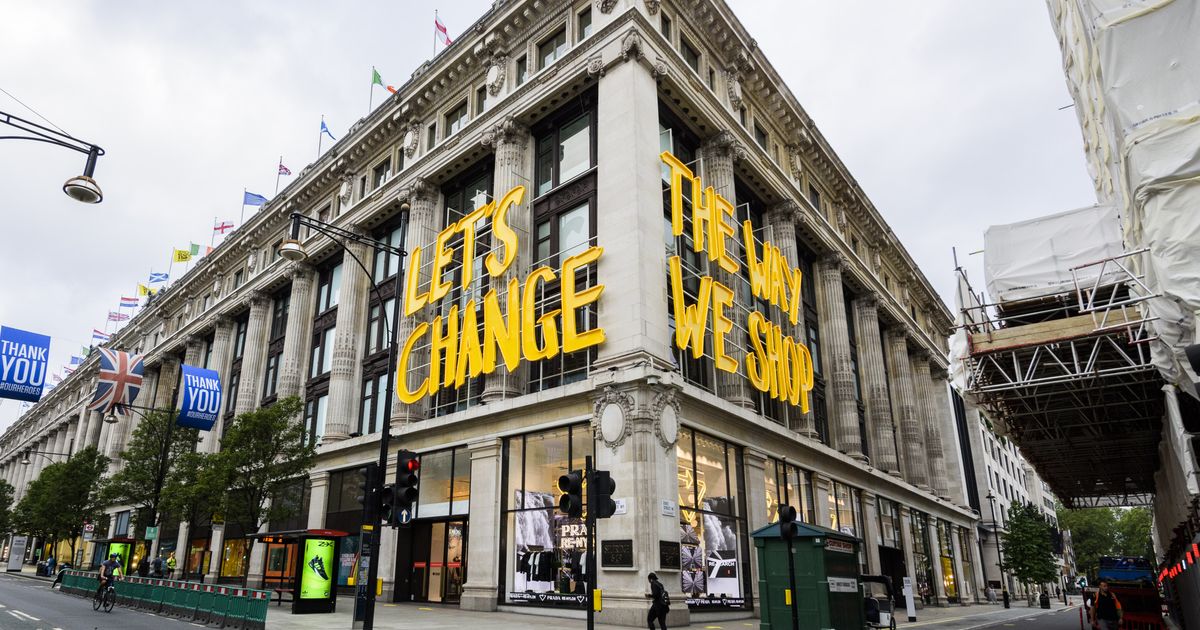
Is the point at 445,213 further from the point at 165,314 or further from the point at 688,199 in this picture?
the point at 165,314

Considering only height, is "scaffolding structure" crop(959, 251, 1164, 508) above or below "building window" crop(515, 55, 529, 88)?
below

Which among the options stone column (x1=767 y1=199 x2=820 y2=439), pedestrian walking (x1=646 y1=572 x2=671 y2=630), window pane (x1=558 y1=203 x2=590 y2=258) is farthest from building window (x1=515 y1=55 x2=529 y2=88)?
pedestrian walking (x1=646 y1=572 x2=671 y2=630)

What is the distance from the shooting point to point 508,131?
31.4 meters

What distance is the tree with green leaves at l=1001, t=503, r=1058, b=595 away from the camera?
56250 millimetres

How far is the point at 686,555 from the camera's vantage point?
23.6 meters

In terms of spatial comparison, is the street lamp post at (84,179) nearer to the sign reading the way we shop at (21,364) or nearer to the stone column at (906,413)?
the sign reading the way we shop at (21,364)

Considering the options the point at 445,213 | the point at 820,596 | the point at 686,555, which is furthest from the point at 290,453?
the point at 820,596

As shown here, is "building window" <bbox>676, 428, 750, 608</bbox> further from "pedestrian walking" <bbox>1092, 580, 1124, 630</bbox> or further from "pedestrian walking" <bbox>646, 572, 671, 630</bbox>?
"pedestrian walking" <bbox>1092, 580, 1124, 630</bbox>

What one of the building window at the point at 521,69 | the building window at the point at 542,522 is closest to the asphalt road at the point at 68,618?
the building window at the point at 542,522

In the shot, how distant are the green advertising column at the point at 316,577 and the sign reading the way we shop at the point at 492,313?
7910 mm

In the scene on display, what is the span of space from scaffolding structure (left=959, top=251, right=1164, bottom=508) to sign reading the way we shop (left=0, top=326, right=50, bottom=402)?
3025 cm

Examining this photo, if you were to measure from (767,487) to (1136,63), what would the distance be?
2033 cm

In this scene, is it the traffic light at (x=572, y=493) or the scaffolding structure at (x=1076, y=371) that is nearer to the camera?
the traffic light at (x=572, y=493)

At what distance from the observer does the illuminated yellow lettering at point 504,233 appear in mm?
27625
